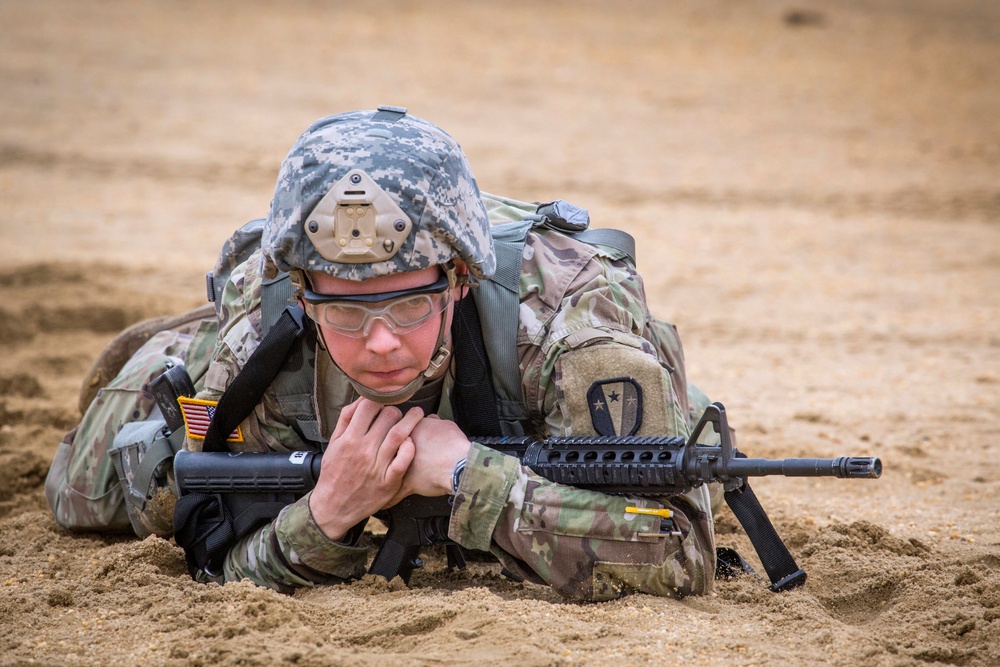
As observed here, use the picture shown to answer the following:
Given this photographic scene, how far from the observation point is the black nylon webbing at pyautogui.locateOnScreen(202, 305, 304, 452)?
3.86m

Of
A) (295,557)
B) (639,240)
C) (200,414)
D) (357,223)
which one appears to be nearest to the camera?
(357,223)

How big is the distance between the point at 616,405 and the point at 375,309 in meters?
0.79

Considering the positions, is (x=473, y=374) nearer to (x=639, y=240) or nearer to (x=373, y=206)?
(x=373, y=206)

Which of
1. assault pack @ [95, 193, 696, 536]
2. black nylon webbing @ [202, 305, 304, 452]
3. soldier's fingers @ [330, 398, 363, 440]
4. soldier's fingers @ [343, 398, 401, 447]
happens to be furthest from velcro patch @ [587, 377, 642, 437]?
black nylon webbing @ [202, 305, 304, 452]

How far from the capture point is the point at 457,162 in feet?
11.8

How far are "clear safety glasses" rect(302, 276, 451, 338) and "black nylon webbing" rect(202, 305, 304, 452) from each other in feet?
1.27

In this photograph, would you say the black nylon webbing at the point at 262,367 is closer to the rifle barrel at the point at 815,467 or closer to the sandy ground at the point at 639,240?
the sandy ground at the point at 639,240

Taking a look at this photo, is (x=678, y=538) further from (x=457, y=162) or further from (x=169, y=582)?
(x=169, y=582)

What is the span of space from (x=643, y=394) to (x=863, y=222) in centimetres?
791

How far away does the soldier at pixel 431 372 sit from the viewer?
3398 mm

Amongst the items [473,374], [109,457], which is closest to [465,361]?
[473,374]

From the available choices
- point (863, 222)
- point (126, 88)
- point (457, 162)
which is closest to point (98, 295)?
point (457, 162)

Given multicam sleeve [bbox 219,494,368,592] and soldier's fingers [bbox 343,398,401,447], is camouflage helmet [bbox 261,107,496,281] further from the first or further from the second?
multicam sleeve [bbox 219,494,368,592]

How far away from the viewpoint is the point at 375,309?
3.40 meters
